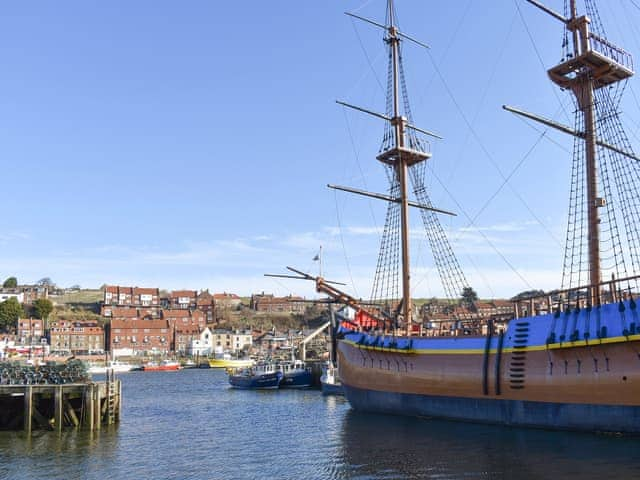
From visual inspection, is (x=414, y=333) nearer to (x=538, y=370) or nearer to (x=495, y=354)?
(x=495, y=354)

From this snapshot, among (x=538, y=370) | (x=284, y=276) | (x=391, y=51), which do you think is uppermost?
(x=391, y=51)

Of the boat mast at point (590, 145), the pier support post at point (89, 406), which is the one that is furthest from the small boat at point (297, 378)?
the boat mast at point (590, 145)

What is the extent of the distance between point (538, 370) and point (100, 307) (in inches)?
6047

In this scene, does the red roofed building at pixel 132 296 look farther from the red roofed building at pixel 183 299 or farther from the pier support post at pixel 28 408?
the pier support post at pixel 28 408

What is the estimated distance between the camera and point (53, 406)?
100ft

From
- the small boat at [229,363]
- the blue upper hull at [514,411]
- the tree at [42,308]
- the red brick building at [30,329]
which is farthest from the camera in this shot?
the tree at [42,308]

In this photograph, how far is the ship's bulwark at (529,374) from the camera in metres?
21.3

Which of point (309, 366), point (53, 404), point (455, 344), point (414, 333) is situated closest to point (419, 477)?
point (455, 344)

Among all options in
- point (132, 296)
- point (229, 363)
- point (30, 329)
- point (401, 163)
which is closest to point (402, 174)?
point (401, 163)

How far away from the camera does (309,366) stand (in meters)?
67.6

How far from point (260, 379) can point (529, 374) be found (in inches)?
1665

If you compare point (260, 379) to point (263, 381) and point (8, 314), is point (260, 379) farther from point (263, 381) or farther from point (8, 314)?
point (8, 314)

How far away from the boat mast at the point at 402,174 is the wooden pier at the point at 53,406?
669 inches

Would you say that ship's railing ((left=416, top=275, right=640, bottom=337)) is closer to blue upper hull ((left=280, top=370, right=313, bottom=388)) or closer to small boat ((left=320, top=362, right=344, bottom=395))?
small boat ((left=320, top=362, right=344, bottom=395))
